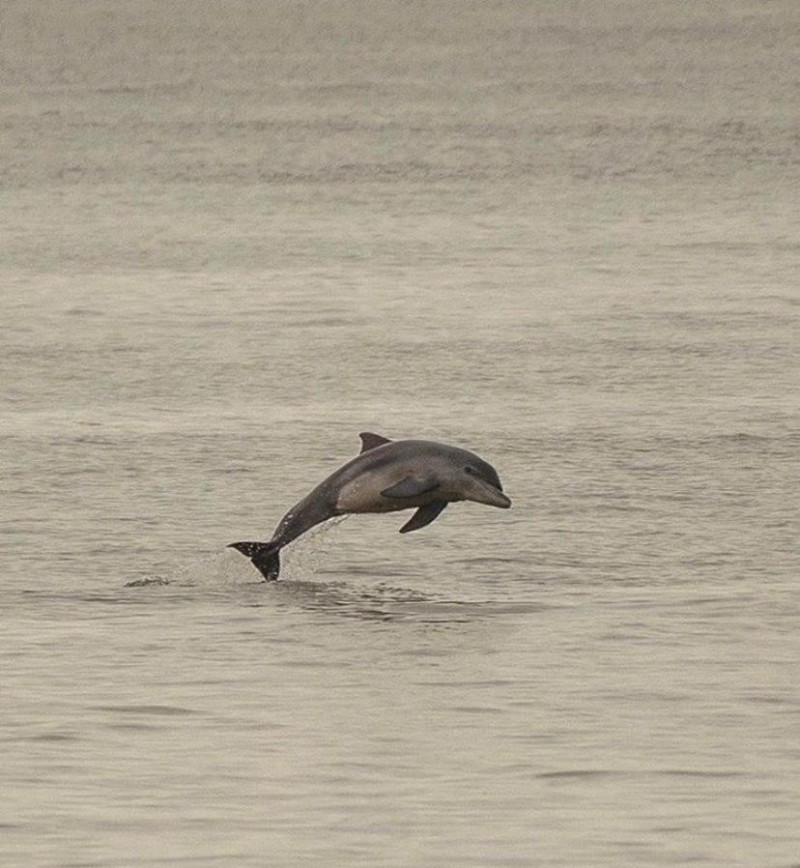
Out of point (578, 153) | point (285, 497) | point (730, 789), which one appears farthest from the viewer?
point (578, 153)

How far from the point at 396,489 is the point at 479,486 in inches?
12.4

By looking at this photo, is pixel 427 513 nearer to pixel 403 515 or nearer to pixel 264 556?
pixel 264 556

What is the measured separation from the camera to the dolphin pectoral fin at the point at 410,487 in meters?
12.2

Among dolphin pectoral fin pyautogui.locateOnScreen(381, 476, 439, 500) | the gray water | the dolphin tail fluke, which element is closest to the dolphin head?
dolphin pectoral fin pyautogui.locateOnScreen(381, 476, 439, 500)

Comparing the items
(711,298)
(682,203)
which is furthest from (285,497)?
(682,203)

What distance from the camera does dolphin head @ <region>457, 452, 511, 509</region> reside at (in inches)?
485

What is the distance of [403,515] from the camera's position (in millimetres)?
13992

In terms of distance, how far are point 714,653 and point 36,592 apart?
2.51 meters

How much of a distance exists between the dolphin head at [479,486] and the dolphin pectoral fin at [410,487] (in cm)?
12

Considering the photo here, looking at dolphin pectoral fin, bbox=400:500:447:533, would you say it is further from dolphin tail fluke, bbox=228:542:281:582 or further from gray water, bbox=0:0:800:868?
dolphin tail fluke, bbox=228:542:281:582

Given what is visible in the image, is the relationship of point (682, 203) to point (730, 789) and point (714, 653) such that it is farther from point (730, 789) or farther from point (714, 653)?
point (730, 789)

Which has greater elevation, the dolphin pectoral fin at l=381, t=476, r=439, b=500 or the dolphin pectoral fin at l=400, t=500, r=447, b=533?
the dolphin pectoral fin at l=381, t=476, r=439, b=500

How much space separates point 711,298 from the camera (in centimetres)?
1984

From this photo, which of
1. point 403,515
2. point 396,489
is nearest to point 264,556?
point 396,489
